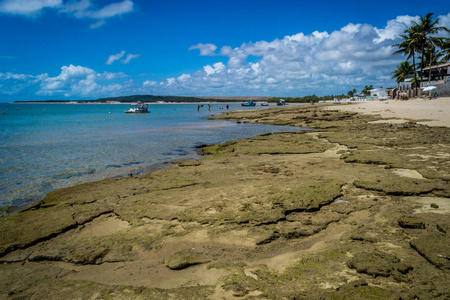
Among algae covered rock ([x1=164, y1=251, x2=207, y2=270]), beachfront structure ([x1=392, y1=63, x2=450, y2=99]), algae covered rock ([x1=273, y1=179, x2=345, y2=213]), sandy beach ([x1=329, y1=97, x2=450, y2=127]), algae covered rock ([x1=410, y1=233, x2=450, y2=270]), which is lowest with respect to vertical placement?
algae covered rock ([x1=164, y1=251, x2=207, y2=270])

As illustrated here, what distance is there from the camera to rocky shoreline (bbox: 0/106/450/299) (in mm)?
3252

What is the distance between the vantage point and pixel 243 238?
175 inches

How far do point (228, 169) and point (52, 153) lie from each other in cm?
1206

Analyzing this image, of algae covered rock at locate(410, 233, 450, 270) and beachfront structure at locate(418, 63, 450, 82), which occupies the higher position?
beachfront structure at locate(418, 63, 450, 82)

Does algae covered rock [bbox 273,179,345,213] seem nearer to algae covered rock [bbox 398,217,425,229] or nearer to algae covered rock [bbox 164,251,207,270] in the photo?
algae covered rock [bbox 398,217,425,229]

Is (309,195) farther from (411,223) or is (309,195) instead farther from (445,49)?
(445,49)

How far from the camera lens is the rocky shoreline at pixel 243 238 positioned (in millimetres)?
3252

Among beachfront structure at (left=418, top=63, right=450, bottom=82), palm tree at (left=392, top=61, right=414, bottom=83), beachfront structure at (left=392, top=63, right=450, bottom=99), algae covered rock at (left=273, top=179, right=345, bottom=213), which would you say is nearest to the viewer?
algae covered rock at (left=273, top=179, right=345, bottom=213)

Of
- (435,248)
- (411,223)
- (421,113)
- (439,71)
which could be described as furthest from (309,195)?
(439,71)

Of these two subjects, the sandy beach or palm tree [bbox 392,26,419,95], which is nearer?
the sandy beach

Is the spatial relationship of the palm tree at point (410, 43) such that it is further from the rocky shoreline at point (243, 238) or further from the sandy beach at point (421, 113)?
the rocky shoreline at point (243, 238)

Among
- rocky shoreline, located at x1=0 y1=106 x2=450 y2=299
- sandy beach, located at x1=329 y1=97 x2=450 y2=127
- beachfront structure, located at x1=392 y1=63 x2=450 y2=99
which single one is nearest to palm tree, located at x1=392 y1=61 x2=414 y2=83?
beachfront structure, located at x1=392 y1=63 x2=450 y2=99

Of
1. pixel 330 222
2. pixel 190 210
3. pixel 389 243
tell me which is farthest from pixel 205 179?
pixel 389 243

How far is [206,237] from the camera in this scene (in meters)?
4.54
